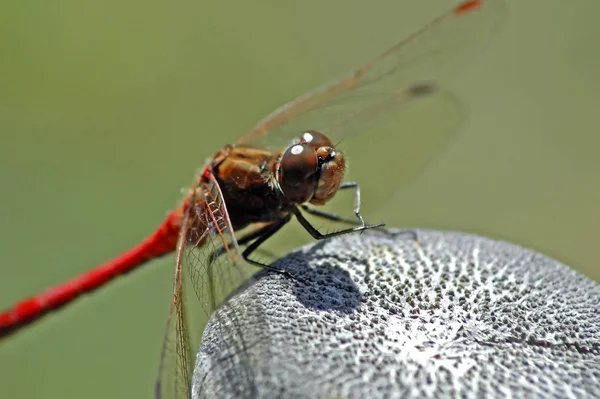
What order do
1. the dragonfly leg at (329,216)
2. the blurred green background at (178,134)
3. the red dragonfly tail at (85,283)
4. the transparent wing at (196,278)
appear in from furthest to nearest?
the blurred green background at (178,134) < the red dragonfly tail at (85,283) < the dragonfly leg at (329,216) < the transparent wing at (196,278)

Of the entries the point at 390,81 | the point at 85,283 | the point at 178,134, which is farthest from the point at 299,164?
the point at 178,134

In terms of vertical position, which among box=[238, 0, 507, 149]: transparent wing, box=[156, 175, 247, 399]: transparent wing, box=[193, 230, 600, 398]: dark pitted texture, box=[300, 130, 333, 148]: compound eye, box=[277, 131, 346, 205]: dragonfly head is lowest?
box=[193, 230, 600, 398]: dark pitted texture

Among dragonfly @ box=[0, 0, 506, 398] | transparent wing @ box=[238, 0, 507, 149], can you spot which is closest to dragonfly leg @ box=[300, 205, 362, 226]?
dragonfly @ box=[0, 0, 506, 398]

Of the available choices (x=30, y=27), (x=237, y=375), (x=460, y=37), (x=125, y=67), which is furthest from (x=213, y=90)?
(x=237, y=375)

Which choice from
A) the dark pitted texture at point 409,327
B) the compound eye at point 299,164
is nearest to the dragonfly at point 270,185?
the compound eye at point 299,164

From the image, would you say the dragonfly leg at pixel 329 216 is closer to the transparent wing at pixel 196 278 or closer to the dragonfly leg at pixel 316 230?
the dragonfly leg at pixel 316 230

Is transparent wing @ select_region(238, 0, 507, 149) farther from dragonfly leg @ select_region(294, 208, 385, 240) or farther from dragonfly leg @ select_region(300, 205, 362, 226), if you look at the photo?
dragonfly leg @ select_region(294, 208, 385, 240)
